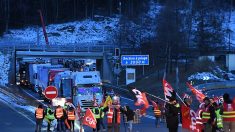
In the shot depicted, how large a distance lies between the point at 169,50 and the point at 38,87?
75.4ft

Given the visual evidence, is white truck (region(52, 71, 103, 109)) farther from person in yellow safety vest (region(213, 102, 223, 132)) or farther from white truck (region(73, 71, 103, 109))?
person in yellow safety vest (region(213, 102, 223, 132))

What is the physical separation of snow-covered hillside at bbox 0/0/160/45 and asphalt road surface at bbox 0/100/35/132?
63.7 m

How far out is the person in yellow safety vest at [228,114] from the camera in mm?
17953

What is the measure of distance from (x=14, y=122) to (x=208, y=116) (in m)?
15.5

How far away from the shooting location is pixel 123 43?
85.7m

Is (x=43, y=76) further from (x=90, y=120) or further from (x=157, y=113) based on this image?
(x=90, y=120)

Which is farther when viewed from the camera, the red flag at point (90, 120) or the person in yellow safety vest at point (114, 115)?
the red flag at point (90, 120)

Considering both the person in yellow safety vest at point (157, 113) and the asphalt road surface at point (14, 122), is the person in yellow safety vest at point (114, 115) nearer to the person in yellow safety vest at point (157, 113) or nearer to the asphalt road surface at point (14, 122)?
the asphalt road surface at point (14, 122)

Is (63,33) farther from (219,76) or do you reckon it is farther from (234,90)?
(234,90)

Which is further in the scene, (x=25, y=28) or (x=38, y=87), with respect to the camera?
(x=25, y=28)

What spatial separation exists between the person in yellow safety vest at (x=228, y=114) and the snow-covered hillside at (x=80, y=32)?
79.9 m

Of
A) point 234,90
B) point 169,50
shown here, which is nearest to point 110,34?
point 169,50

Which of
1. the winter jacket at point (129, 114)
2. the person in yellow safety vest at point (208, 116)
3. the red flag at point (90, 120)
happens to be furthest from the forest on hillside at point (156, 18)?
the person in yellow safety vest at point (208, 116)

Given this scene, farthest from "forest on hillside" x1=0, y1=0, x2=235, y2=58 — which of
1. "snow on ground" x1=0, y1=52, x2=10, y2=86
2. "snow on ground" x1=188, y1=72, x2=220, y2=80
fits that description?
"snow on ground" x1=0, y1=52, x2=10, y2=86
